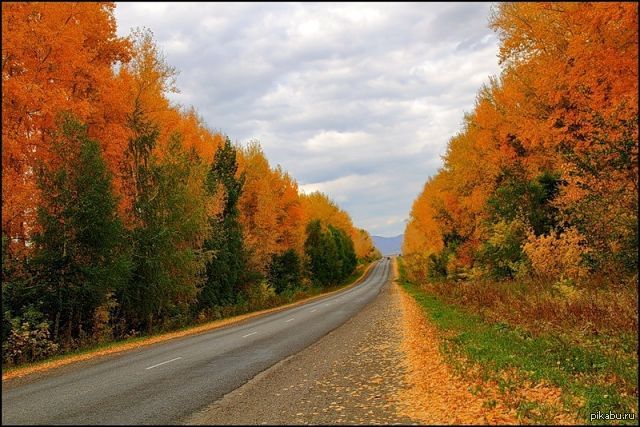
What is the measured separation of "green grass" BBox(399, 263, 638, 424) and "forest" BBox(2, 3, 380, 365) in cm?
949

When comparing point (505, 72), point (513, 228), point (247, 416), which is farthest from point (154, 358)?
point (505, 72)

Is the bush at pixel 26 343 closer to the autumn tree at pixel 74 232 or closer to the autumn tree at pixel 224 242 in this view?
the autumn tree at pixel 74 232

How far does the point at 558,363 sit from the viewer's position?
9.82m

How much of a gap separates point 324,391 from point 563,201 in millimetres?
12436

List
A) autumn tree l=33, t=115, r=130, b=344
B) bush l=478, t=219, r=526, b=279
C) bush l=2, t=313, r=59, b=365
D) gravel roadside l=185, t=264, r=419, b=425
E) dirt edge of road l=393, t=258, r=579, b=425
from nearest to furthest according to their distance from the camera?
dirt edge of road l=393, t=258, r=579, b=425
gravel roadside l=185, t=264, r=419, b=425
bush l=2, t=313, r=59, b=365
autumn tree l=33, t=115, r=130, b=344
bush l=478, t=219, r=526, b=279

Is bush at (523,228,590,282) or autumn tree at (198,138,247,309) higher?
autumn tree at (198,138,247,309)

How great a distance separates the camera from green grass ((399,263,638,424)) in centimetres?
761

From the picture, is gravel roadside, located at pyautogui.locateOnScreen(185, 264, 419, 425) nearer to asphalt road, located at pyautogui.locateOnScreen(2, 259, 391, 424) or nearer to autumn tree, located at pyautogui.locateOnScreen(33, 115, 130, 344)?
asphalt road, located at pyautogui.locateOnScreen(2, 259, 391, 424)

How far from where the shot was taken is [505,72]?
2664cm

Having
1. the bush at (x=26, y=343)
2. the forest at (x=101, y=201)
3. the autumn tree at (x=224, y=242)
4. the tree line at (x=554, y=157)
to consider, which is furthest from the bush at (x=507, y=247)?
the bush at (x=26, y=343)

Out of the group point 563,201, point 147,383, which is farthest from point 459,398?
point 563,201

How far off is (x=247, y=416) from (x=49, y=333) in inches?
501

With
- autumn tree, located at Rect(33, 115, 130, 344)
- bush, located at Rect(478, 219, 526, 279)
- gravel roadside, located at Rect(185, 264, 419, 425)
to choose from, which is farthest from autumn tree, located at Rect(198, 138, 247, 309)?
gravel roadside, located at Rect(185, 264, 419, 425)

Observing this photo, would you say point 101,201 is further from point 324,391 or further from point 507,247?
point 507,247
